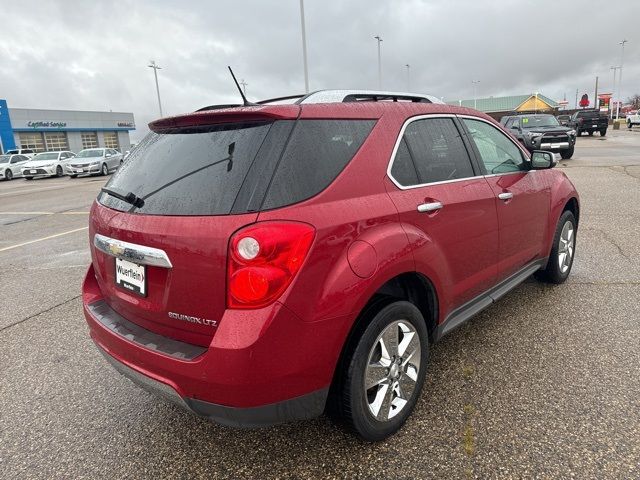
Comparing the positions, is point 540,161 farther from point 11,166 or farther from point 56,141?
point 56,141

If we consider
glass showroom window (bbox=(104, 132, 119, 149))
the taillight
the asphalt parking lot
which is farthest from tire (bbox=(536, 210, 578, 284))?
glass showroom window (bbox=(104, 132, 119, 149))

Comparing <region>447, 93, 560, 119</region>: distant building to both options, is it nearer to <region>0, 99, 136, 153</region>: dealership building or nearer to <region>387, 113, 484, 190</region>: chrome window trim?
<region>0, 99, 136, 153</region>: dealership building

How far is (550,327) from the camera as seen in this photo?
11.7 ft

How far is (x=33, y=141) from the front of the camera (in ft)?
192

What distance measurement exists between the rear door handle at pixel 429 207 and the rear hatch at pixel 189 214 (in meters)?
0.84

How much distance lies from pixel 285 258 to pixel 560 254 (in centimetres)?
340

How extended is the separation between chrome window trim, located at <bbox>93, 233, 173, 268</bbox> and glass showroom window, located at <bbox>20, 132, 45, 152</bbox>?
65.8 meters

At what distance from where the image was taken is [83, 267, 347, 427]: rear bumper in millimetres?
1879

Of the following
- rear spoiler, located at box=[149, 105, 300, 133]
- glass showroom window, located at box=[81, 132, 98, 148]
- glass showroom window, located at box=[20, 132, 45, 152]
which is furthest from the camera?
glass showroom window, located at box=[81, 132, 98, 148]

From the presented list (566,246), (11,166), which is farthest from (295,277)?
(11,166)

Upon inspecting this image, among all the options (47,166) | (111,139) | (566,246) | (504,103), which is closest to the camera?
(566,246)

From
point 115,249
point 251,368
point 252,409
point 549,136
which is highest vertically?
point 115,249

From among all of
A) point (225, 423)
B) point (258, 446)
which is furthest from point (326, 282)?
point (258, 446)

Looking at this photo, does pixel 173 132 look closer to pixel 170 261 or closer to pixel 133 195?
pixel 133 195
